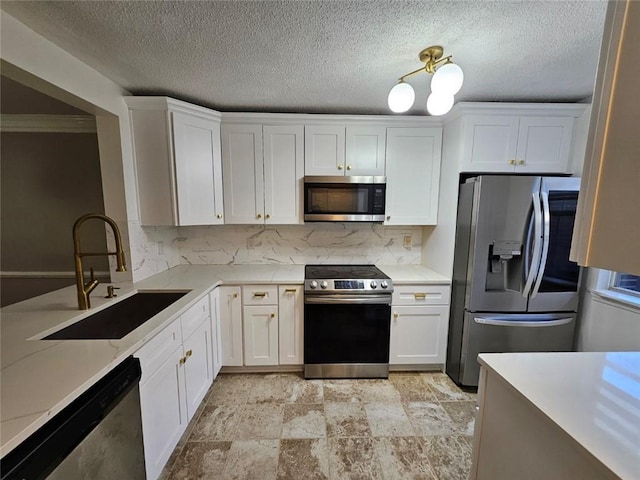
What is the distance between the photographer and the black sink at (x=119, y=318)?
1.36 metres

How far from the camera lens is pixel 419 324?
2367 millimetres

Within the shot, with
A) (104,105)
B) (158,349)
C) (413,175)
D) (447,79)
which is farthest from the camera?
(413,175)

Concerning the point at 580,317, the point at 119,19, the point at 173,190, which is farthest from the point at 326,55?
the point at 580,317

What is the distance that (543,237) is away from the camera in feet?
6.35

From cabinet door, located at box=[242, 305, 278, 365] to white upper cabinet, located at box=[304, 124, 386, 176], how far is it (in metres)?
1.35

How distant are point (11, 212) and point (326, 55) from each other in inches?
119

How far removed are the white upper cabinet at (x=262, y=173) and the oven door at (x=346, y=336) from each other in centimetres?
89

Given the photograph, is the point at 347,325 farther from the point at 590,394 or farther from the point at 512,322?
the point at 590,394

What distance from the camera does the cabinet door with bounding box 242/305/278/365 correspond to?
2.29 m

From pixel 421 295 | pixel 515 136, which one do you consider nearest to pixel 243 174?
pixel 421 295

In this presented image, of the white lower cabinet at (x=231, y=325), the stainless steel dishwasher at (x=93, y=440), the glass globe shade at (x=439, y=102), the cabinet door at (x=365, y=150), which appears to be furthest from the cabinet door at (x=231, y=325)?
the glass globe shade at (x=439, y=102)

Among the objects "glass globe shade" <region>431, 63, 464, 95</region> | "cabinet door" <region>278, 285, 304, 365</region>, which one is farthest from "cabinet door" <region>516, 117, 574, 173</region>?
"cabinet door" <region>278, 285, 304, 365</region>

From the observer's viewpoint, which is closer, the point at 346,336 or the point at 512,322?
the point at 512,322

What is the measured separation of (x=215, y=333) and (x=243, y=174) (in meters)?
1.44
